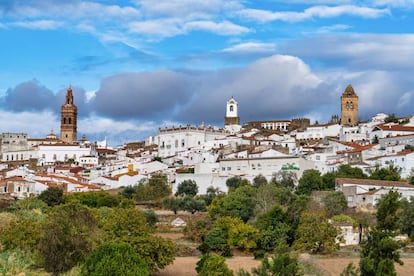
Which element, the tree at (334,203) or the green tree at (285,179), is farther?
the green tree at (285,179)

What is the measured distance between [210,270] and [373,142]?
49.0 m

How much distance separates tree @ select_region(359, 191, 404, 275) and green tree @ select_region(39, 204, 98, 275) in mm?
13262

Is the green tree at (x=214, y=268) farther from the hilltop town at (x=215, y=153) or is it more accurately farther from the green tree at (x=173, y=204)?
the green tree at (x=173, y=204)

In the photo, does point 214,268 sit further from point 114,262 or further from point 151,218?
point 151,218

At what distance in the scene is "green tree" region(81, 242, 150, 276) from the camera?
32531 millimetres

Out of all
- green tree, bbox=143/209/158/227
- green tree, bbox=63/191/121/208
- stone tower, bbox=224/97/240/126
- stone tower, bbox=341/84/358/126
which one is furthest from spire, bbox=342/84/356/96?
green tree, bbox=143/209/158/227

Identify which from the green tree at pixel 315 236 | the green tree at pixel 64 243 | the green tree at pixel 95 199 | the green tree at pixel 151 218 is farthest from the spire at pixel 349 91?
the green tree at pixel 64 243

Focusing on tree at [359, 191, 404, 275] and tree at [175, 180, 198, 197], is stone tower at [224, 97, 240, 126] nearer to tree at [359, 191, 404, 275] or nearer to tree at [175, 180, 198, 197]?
tree at [175, 180, 198, 197]

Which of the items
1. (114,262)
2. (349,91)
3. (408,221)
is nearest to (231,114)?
(349,91)

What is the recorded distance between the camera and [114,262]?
32906 millimetres

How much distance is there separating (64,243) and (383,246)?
14.9m

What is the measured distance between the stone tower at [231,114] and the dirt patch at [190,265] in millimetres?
68176

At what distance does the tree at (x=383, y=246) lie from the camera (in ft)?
92.4

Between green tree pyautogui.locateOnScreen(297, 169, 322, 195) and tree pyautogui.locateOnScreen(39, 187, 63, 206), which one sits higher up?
green tree pyautogui.locateOnScreen(297, 169, 322, 195)
